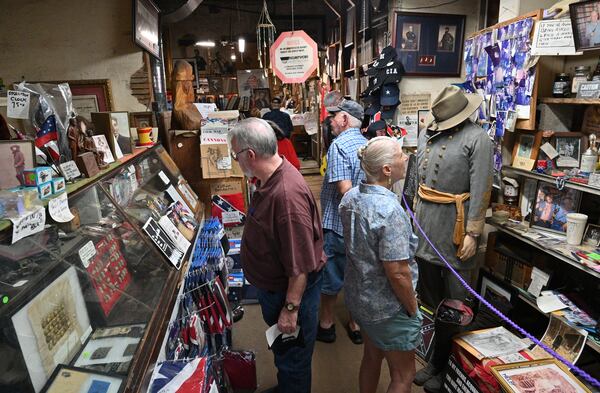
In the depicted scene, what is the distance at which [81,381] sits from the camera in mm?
1225

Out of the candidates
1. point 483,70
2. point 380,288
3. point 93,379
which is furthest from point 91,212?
point 483,70

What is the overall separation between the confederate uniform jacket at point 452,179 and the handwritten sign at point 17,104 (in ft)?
7.56

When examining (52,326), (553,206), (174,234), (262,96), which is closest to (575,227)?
(553,206)

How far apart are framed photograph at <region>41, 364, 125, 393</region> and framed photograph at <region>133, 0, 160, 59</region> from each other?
9.86ft

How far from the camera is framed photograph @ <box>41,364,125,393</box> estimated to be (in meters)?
1.17

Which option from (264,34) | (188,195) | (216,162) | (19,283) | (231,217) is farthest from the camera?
(264,34)

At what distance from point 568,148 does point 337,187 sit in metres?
1.59

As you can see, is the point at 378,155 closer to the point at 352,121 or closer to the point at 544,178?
the point at 352,121

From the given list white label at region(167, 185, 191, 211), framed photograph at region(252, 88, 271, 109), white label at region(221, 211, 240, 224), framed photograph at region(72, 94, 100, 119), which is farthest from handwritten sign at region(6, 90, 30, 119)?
framed photograph at region(252, 88, 271, 109)

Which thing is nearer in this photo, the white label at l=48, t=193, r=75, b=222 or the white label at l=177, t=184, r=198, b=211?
the white label at l=48, t=193, r=75, b=222

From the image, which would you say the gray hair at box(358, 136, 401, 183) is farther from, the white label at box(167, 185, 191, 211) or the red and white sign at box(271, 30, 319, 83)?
the red and white sign at box(271, 30, 319, 83)

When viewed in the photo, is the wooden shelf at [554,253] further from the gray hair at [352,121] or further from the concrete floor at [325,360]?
the gray hair at [352,121]

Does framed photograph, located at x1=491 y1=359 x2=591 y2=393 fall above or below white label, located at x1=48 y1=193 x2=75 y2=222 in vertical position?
below

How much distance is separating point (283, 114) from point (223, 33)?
651 cm
